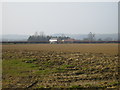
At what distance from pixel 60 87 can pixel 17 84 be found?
8.61 feet

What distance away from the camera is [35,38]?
140 m

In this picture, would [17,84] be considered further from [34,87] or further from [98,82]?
[98,82]

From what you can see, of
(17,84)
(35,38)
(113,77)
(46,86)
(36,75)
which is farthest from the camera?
(35,38)

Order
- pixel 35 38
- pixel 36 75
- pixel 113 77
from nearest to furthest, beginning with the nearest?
pixel 113 77 < pixel 36 75 < pixel 35 38

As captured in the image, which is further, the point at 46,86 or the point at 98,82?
the point at 98,82

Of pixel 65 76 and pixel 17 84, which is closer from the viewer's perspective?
pixel 17 84

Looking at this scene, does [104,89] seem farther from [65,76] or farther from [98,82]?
[65,76]

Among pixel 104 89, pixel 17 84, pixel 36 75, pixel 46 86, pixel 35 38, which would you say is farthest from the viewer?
pixel 35 38

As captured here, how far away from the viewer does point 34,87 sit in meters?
8.99

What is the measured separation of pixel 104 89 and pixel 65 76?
10.7 ft

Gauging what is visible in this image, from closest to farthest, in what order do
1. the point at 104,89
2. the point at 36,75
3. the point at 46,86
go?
the point at 104,89 < the point at 46,86 < the point at 36,75

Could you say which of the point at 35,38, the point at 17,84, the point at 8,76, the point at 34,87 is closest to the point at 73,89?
the point at 34,87

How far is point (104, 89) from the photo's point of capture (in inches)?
334

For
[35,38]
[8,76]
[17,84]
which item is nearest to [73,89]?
[17,84]
